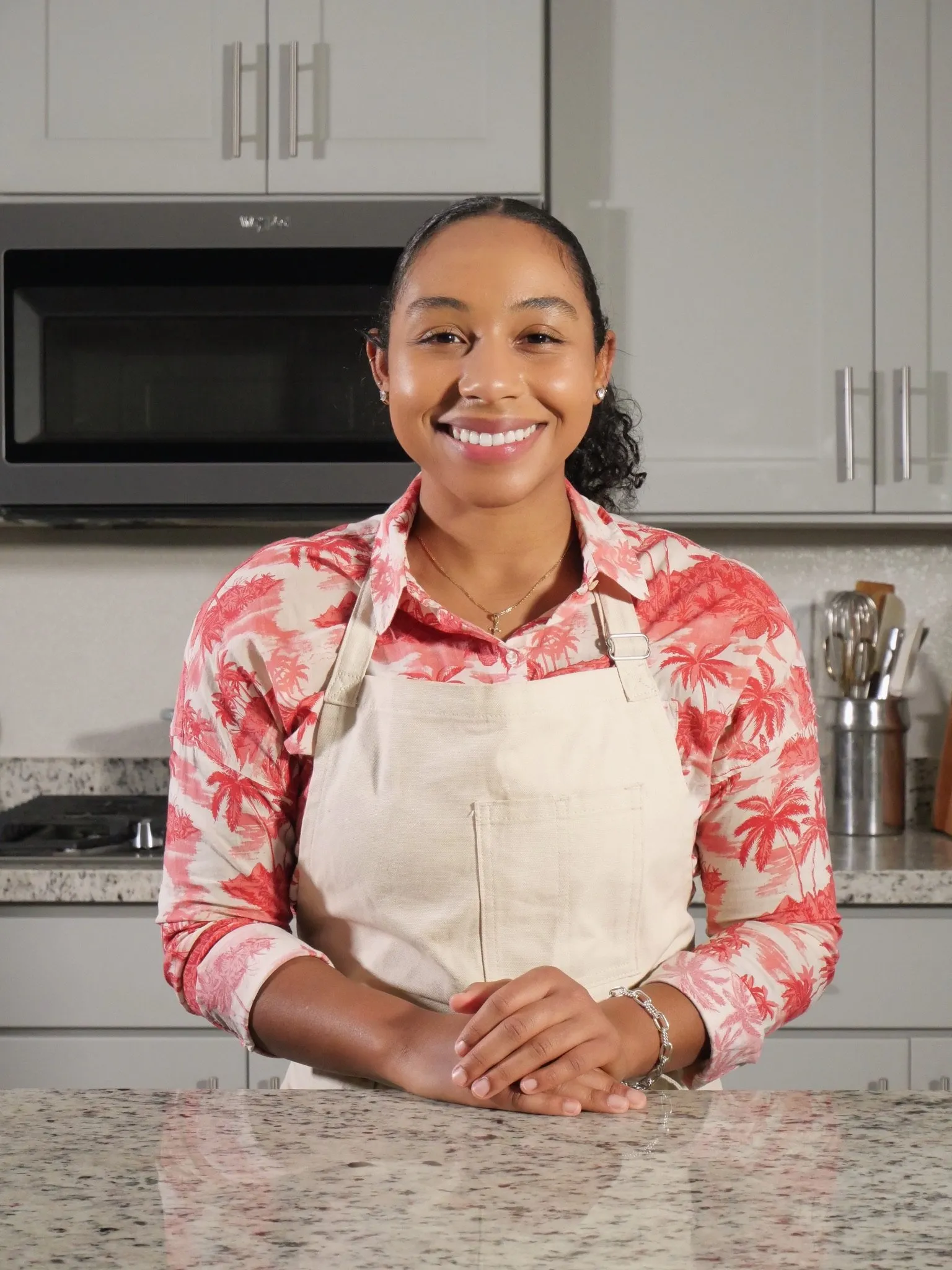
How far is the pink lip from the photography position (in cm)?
105

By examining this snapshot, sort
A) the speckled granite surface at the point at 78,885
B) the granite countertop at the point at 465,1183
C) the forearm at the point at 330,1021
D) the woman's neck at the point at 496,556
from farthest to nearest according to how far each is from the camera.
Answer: the speckled granite surface at the point at 78,885 < the woman's neck at the point at 496,556 < the forearm at the point at 330,1021 < the granite countertop at the point at 465,1183

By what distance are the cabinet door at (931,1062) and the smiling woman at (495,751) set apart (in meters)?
0.98

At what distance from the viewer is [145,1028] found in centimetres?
197

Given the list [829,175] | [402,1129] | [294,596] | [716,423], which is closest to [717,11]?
[829,175]

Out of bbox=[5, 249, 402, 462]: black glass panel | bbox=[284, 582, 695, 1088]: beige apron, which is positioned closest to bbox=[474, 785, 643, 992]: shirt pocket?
bbox=[284, 582, 695, 1088]: beige apron

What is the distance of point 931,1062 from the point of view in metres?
1.95

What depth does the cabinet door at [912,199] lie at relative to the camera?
7.08ft

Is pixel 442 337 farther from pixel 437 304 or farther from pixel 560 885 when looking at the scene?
pixel 560 885

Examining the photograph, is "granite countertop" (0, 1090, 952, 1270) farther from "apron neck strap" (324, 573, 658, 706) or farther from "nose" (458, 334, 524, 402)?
"nose" (458, 334, 524, 402)

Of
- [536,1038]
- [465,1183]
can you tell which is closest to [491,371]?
[536,1038]

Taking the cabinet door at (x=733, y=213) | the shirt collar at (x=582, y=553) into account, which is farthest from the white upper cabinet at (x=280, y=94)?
the shirt collar at (x=582, y=553)

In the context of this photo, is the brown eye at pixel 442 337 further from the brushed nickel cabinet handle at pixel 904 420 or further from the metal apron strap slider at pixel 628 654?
the brushed nickel cabinet handle at pixel 904 420

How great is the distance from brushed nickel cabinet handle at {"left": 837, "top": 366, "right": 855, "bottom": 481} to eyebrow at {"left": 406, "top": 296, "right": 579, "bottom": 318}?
3.93 feet

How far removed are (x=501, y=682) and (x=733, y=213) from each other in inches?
53.1
